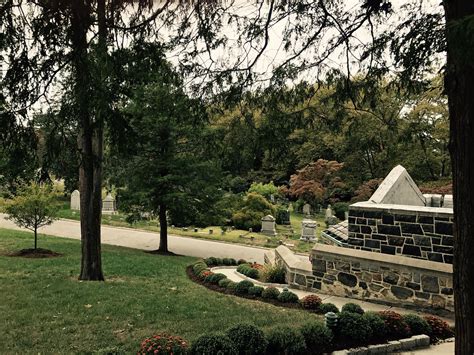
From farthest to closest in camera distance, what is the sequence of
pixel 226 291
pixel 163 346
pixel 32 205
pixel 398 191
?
pixel 32 205 → pixel 398 191 → pixel 226 291 → pixel 163 346

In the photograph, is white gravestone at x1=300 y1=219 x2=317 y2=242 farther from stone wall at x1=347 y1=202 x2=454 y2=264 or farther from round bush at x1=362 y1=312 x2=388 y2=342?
round bush at x1=362 y1=312 x2=388 y2=342

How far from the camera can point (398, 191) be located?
9281 mm

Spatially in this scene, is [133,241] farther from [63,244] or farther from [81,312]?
[81,312]

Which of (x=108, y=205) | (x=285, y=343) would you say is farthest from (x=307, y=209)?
(x=285, y=343)

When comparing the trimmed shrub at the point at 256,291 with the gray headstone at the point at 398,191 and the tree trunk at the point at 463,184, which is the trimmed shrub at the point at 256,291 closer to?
the gray headstone at the point at 398,191

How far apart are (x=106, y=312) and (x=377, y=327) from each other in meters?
3.85

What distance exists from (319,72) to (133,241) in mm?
15581

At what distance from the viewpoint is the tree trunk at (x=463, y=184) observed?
307cm

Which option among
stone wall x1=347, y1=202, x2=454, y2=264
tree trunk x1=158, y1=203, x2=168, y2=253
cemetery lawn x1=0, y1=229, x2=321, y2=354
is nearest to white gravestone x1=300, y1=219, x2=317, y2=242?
tree trunk x1=158, y1=203, x2=168, y2=253

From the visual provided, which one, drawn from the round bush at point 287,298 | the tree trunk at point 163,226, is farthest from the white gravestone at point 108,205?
the round bush at point 287,298

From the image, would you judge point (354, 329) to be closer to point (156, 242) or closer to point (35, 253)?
point (35, 253)

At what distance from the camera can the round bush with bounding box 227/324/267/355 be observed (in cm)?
441

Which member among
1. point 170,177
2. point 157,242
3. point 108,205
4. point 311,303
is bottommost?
point 157,242

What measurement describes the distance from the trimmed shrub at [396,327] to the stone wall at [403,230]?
1.89 m
